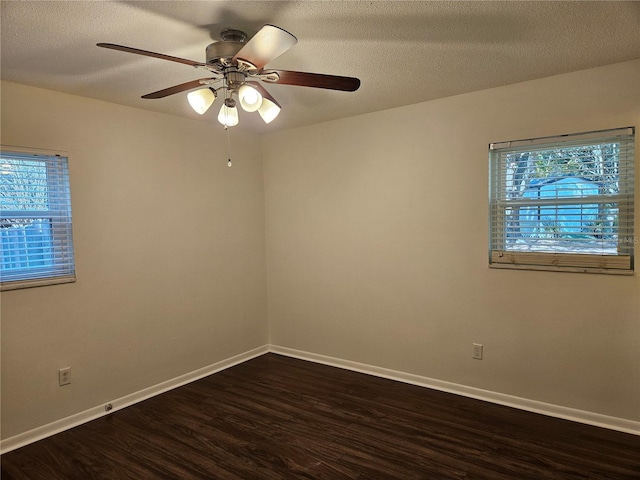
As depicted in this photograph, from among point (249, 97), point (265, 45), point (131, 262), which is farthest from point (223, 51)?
point (131, 262)

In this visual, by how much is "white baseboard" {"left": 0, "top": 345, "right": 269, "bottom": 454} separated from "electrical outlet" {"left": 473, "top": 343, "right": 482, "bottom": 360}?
7.20 feet

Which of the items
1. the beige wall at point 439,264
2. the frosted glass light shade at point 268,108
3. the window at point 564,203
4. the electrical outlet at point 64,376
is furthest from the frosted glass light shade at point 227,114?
the electrical outlet at point 64,376

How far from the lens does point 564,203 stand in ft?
8.96

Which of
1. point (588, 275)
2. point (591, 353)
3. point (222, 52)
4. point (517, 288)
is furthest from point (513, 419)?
point (222, 52)

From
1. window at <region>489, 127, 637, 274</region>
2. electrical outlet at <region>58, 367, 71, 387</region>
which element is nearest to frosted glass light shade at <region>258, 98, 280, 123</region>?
window at <region>489, 127, 637, 274</region>

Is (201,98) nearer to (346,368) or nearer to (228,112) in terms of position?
(228,112)

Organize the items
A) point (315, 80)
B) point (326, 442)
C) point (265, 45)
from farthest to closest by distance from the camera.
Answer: point (326, 442), point (315, 80), point (265, 45)

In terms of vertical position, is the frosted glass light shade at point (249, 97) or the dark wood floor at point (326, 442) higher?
the frosted glass light shade at point (249, 97)

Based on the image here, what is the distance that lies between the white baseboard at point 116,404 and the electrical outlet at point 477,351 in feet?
7.20

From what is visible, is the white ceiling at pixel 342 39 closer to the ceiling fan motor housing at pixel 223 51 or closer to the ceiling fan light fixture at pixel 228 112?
the ceiling fan motor housing at pixel 223 51

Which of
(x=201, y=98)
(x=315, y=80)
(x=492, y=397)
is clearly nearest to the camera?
(x=315, y=80)

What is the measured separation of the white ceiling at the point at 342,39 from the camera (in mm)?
1774

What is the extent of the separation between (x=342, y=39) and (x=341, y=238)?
2.02m

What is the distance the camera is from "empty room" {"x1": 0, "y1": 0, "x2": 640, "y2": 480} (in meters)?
2.05
